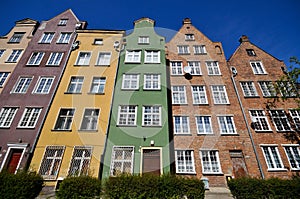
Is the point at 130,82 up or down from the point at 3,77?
down

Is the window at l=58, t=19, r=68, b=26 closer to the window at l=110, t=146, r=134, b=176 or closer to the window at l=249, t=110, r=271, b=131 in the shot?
the window at l=110, t=146, r=134, b=176

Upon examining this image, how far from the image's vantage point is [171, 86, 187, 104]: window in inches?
725

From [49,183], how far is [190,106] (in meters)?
14.7

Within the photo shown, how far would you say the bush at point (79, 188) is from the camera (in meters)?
9.27

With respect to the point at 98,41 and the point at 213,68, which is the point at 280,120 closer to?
the point at 213,68

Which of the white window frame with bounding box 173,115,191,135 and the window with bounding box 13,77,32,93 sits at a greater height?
the window with bounding box 13,77,32,93

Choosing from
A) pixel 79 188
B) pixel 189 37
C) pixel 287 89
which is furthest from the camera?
pixel 189 37

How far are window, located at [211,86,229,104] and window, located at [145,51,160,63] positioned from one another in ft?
24.8

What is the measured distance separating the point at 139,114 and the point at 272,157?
13321 mm

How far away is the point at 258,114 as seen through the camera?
57.3ft

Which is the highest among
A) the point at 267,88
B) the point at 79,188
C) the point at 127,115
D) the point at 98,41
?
the point at 98,41

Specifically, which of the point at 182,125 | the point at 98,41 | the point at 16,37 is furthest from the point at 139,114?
the point at 16,37

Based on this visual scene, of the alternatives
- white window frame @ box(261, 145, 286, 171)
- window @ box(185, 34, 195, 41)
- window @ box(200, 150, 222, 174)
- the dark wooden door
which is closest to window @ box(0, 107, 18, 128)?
the dark wooden door

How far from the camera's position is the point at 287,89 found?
18.4 m
